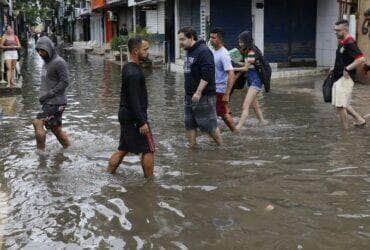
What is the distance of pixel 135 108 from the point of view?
605 centimetres

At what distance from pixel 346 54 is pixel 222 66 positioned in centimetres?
203

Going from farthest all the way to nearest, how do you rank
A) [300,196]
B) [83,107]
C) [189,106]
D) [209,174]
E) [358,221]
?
[83,107]
[189,106]
[209,174]
[300,196]
[358,221]

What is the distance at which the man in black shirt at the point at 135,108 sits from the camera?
19.9ft

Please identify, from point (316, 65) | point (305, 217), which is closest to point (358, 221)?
point (305, 217)

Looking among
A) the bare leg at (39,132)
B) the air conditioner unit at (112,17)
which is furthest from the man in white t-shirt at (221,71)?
the air conditioner unit at (112,17)

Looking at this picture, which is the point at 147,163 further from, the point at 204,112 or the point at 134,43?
the point at 204,112

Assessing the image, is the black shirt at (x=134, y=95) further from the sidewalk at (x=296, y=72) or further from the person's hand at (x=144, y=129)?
the sidewalk at (x=296, y=72)

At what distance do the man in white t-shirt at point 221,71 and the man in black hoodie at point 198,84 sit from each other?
0.95m

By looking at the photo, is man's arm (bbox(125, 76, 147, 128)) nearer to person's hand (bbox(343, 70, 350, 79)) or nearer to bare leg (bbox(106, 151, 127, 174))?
bare leg (bbox(106, 151, 127, 174))

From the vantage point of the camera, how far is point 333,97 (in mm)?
9266

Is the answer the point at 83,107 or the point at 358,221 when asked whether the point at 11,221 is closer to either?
the point at 358,221

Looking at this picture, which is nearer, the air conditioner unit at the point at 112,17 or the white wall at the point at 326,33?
the white wall at the point at 326,33

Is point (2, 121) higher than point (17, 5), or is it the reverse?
point (17, 5)

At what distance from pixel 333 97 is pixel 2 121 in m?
6.19
